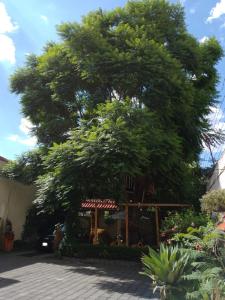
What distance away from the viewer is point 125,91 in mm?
18578

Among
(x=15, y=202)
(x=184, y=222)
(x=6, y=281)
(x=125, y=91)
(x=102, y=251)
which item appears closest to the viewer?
(x=6, y=281)

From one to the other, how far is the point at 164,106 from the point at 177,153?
2.23m

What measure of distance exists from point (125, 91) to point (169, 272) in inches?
476

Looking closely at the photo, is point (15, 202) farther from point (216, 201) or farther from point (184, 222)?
point (216, 201)

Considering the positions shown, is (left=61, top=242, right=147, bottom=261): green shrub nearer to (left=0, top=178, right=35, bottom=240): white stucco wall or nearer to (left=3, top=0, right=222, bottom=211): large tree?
(left=3, top=0, right=222, bottom=211): large tree

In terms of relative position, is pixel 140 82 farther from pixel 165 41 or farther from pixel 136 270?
pixel 136 270

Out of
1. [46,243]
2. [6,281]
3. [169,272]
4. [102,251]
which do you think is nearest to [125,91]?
[102,251]

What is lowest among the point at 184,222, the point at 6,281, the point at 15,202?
the point at 6,281


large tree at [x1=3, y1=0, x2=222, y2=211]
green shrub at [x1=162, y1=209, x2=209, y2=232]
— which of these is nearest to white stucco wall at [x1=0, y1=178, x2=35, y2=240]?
large tree at [x1=3, y1=0, x2=222, y2=211]

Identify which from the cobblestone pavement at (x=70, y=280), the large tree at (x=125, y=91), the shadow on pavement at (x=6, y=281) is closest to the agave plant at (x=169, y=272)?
the cobblestone pavement at (x=70, y=280)

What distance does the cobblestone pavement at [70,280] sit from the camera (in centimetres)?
974

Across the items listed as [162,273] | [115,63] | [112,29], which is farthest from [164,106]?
[162,273]

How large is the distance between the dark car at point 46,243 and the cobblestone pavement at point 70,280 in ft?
11.1

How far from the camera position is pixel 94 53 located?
17.7 metres
